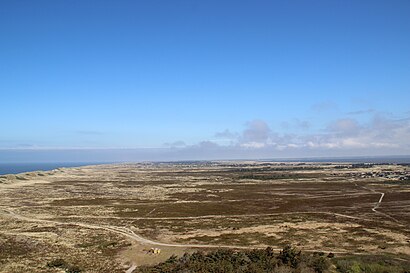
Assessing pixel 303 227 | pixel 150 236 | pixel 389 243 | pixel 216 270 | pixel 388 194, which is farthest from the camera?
pixel 388 194

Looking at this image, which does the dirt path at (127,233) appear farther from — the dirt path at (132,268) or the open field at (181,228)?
the dirt path at (132,268)

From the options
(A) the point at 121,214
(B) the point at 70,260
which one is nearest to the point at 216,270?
(B) the point at 70,260

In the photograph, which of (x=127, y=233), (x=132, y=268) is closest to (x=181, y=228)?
(x=127, y=233)

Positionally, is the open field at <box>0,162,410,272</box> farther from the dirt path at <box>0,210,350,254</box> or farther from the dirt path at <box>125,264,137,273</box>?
the dirt path at <box>125,264,137,273</box>

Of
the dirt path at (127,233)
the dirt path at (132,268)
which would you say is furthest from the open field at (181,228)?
the dirt path at (132,268)

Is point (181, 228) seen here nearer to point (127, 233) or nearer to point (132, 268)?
point (127, 233)

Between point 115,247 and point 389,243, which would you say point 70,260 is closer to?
point 115,247

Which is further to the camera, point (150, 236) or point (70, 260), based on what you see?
point (150, 236)

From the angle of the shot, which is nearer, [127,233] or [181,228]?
[127,233]

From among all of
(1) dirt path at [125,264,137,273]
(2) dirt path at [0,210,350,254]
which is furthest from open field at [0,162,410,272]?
(1) dirt path at [125,264,137,273]

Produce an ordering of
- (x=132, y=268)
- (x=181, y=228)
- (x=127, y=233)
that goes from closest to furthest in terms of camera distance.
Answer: (x=132, y=268) < (x=127, y=233) < (x=181, y=228)

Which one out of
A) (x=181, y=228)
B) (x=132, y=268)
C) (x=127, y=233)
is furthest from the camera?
(x=181, y=228)
